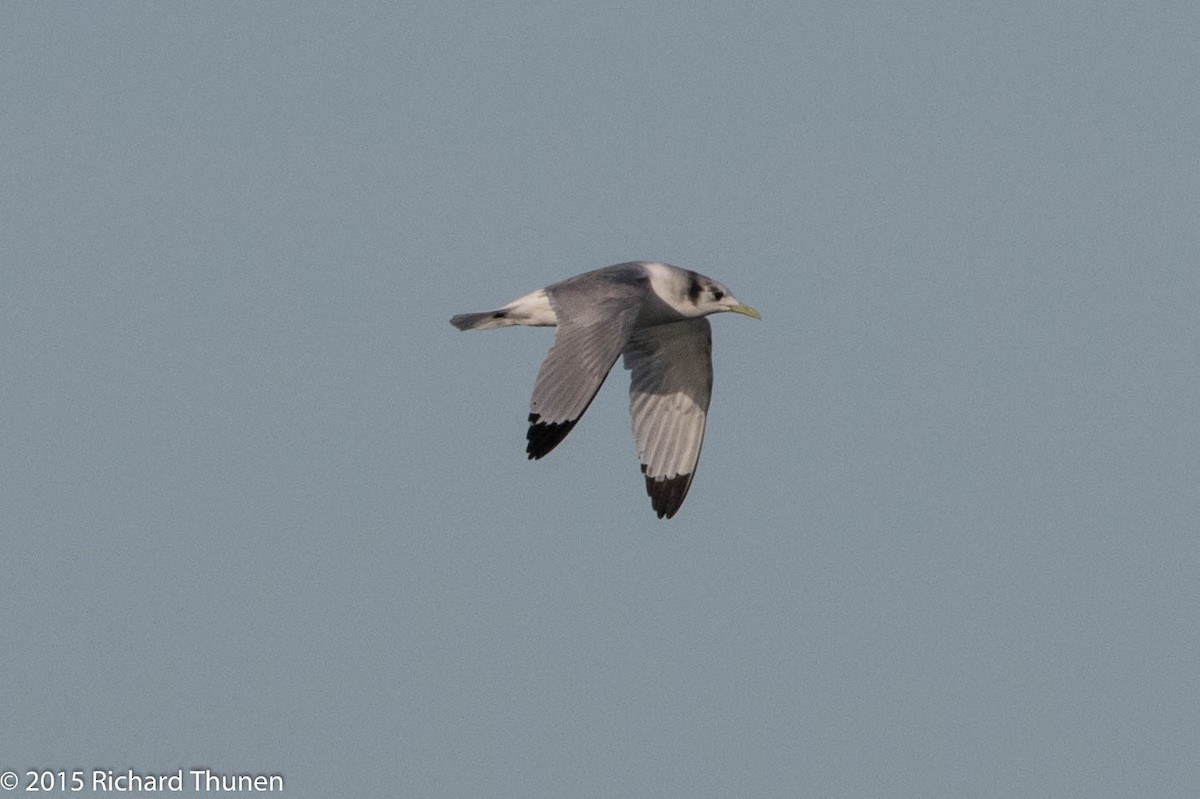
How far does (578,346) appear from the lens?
13.8m

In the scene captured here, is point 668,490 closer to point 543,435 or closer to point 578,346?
point 578,346

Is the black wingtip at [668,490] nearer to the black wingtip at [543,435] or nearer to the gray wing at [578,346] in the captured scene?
the gray wing at [578,346]

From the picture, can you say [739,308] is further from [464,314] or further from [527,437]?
[527,437]

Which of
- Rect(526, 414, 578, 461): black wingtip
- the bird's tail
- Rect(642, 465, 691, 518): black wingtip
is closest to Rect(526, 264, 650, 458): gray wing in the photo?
Rect(526, 414, 578, 461): black wingtip

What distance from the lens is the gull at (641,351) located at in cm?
1334

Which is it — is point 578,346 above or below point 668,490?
above

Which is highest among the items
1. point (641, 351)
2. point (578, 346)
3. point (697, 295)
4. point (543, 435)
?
point (697, 295)

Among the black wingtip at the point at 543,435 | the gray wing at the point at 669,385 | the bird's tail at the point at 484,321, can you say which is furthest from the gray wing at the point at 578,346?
the gray wing at the point at 669,385

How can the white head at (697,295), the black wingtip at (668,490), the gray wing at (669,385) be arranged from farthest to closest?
Result: 1. the gray wing at (669,385)
2. the black wingtip at (668,490)
3. the white head at (697,295)

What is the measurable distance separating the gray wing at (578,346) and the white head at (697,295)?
27.5 inches

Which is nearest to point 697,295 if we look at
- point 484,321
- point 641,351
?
point 641,351

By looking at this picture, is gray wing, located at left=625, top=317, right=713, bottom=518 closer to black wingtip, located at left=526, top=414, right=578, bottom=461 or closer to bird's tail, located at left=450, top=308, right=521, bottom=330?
bird's tail, located at left=450, top=308, right=521, bottom=330

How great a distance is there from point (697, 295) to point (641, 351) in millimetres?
1366

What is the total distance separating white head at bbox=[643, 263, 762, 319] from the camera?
16.4 metres
